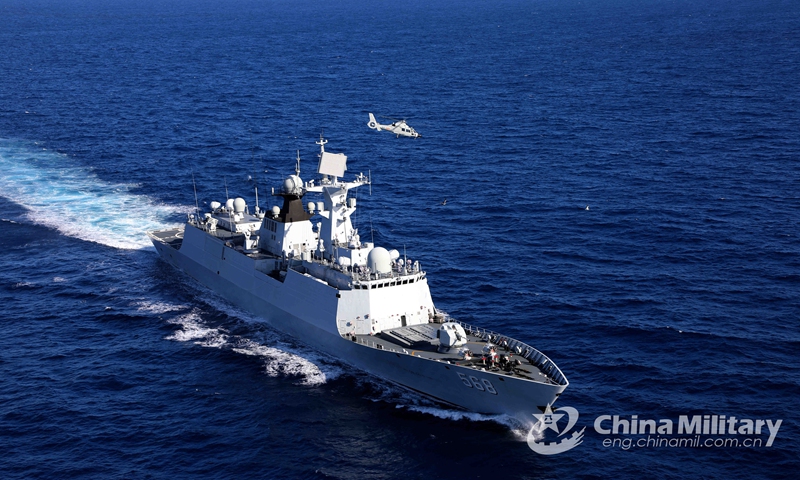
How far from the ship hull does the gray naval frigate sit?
0.07m

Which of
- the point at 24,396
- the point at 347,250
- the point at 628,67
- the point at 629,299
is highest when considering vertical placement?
the point at 628,67

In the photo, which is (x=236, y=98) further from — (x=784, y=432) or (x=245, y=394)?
(x=784, y=432)

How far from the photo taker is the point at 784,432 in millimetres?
41469

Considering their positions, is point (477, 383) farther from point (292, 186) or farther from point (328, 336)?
point (292, 186)

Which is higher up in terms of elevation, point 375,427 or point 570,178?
point 570,178

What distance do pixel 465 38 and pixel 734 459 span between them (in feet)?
554

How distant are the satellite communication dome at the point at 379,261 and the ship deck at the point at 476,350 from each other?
3862mm

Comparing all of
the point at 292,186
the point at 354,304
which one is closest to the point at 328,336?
the point at 354,304

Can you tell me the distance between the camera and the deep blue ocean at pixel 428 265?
4194 centimetres

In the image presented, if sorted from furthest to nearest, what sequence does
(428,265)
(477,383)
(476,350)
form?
1. (428,265)
2. (476,350)
3. (477,383)

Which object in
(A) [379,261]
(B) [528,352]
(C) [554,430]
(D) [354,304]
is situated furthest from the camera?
(A) [379,261]

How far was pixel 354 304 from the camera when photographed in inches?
1971

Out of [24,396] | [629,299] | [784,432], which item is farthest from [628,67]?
[24,396]

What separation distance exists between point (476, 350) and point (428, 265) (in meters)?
16.3
